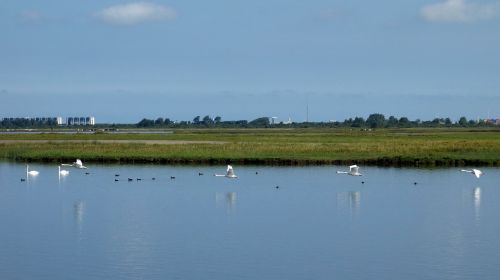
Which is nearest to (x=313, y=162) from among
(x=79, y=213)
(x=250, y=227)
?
(x=79, y=213)

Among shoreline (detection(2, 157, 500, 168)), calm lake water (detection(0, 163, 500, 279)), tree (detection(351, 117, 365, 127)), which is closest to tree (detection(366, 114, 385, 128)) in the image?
tree (detection(351, 117, 365, 127))

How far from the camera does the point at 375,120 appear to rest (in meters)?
178

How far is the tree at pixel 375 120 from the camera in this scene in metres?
171

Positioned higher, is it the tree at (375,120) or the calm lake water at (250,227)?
the tree at (375,120)

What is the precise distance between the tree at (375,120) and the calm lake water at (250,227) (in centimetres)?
12911

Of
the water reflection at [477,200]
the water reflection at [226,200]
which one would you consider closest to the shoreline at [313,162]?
the water reflection at [477,200]

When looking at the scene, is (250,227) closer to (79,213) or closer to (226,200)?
(79,213)

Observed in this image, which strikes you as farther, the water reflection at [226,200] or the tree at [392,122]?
the tree at [392,122]

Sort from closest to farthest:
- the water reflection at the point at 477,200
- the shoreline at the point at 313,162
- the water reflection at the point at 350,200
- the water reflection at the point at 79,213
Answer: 1. the water reflection at the point at 79,213
2. the water reflection at the point at 477,200
3. the water reflection at the point at 350,200
4. the shoreline at the point at 313,162

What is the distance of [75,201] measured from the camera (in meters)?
32.6

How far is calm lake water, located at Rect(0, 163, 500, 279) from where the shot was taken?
66.6 ft

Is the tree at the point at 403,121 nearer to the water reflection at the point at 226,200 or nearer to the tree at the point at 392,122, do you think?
the tree at the point at 392,122

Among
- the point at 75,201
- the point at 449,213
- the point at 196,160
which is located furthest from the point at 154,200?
the point at 196,160

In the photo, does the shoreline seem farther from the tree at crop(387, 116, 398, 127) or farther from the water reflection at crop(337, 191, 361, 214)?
the tree at crop(387, 116, 398, 127)
